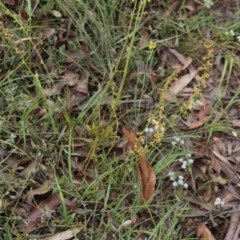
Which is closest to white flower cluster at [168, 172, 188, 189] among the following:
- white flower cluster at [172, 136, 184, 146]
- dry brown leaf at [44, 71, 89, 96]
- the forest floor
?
the forest floor

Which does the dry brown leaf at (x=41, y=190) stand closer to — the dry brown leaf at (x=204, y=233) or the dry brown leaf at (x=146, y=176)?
the dry brown leaf at (x=146, y=176)

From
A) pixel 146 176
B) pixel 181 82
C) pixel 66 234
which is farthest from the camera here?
pixel 181 82

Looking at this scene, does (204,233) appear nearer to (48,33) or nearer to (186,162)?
(186,162)

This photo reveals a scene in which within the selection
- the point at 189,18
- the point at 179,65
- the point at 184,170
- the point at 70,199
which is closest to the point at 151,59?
the point at 179,65

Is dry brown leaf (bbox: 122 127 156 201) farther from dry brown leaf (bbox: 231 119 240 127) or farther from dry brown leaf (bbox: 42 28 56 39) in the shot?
dry brown leaf (bbox: 42 28 56 39)

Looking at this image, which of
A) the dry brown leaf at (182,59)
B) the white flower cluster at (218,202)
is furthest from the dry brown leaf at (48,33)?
the white flower cluster at (218,202)

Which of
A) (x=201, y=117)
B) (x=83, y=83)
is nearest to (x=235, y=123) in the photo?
(x=201, y=117)
